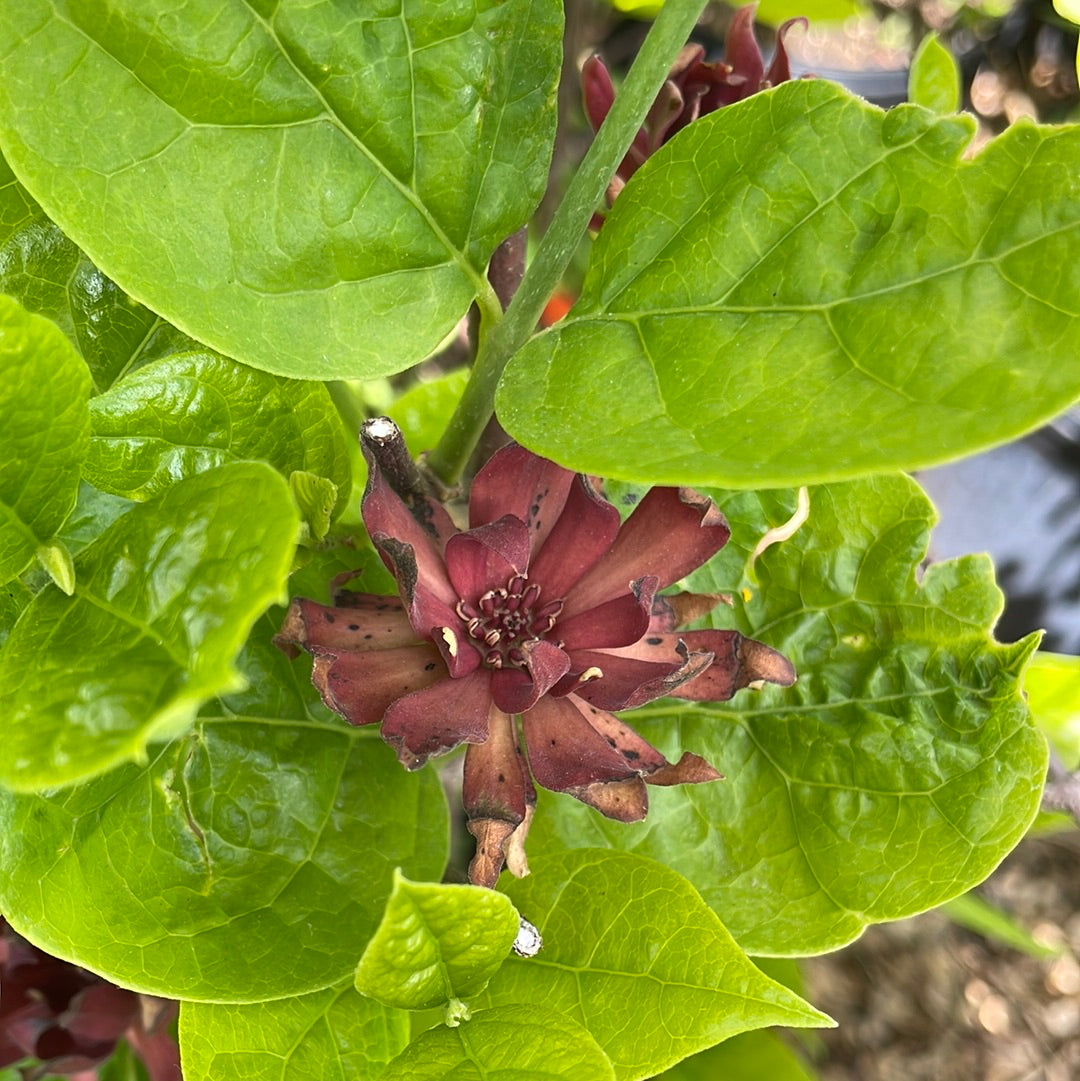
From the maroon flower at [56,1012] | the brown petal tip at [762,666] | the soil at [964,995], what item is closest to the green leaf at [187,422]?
the brown petal tip at [762,666]

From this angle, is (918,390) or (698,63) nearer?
(918,390)

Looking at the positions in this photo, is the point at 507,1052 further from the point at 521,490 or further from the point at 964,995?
the point at 964,995

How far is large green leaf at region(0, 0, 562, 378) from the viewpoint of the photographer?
36cm

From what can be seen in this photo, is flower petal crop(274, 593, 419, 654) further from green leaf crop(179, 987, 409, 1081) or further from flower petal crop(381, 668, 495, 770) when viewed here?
green leaf crop(179, 987, 409, 1081)

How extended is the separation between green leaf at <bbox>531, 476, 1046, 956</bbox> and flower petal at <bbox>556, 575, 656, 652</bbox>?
0.41 ft

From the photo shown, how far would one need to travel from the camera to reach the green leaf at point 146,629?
281 millimetres

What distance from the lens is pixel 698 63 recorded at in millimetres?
565

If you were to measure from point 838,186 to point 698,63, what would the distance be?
0.23 metres

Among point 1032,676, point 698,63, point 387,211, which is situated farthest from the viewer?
point 1032,676

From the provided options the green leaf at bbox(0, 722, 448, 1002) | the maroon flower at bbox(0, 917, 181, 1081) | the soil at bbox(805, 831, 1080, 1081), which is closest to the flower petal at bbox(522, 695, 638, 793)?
the green leaf at bbox(0, 722, 448, 1002)

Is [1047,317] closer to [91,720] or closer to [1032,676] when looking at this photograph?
[91,720]

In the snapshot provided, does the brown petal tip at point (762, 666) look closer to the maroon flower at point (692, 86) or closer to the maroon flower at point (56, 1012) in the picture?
the maroon flower at point (692, 86)

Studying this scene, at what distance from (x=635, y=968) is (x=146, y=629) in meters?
0.28

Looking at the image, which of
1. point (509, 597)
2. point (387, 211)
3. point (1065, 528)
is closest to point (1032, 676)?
point (509, 597)
